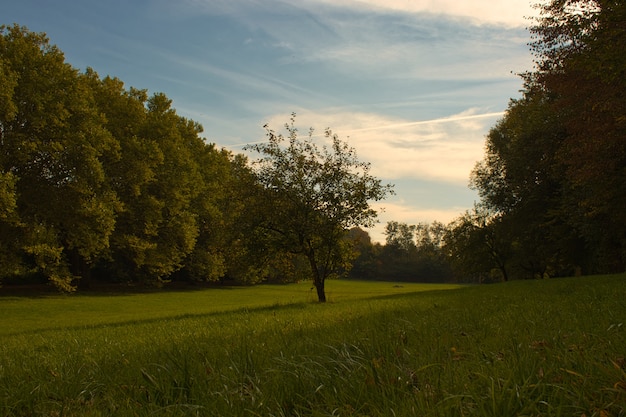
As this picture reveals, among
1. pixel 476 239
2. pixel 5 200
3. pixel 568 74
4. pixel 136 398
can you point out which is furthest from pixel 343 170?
pixel 476 239

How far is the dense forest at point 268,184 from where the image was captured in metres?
22.8

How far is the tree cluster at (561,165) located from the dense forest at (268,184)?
→ 0.13 meters

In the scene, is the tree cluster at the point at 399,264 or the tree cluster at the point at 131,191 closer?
the tree cluster at the point at 131,191

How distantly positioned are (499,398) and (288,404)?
1.57 meters

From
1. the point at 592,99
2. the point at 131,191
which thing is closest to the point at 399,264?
the point at 131,191

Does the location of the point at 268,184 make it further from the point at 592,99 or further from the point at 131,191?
the point at 131,191

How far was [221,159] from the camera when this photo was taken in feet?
192

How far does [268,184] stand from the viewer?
84.7 ft

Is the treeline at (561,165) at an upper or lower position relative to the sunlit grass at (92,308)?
upper

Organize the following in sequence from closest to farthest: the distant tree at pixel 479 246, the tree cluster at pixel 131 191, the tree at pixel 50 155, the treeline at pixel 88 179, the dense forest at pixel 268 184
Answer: the dense forest at pixel 268 184, the tree cluster at pixel 131 191, the treeline at pixel 88 179, the tree at pixel 50 155, the distant tree at pixel 479 246

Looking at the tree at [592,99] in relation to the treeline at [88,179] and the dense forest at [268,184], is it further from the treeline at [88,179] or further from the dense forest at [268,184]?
the treeline at [88,179]

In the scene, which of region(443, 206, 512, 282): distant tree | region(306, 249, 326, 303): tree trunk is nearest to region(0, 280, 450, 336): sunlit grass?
region(306, 249, 326, 303): tree trunk

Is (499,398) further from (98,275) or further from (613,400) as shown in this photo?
(98,275)

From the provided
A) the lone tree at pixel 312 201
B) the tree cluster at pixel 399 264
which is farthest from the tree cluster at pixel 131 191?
the tree cluster at pixel 399 264
